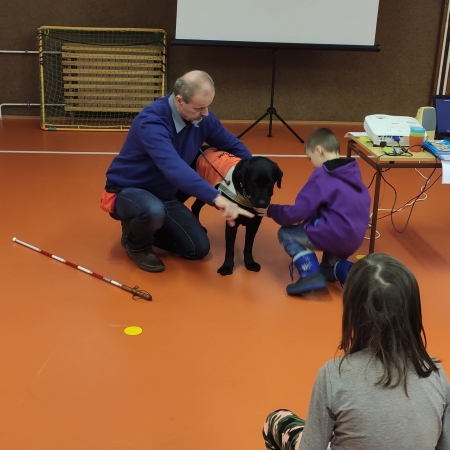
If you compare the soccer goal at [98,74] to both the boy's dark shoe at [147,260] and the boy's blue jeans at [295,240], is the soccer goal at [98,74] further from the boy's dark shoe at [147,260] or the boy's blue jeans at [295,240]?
the boy's blue jeans at [295,240]

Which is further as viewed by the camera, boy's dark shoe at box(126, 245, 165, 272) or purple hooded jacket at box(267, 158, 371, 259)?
boy's dark shoe at box(126, 245, 165, 272)

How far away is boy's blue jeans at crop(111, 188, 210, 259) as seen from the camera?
9.90 ft

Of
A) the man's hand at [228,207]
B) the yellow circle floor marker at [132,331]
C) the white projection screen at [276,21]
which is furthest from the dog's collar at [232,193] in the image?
the white projection screen at [276,21]

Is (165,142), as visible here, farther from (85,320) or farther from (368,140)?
(368,140)

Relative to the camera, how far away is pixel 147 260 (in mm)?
3115

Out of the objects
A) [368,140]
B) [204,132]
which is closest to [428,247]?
[368,140]

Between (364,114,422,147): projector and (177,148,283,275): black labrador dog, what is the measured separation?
65 centimetres

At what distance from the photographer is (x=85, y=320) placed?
261 cm

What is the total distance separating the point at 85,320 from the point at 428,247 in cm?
197

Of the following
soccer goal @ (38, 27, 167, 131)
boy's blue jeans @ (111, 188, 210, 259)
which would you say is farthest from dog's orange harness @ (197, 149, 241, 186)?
soccer goal @ (38, 27, 167, 131)

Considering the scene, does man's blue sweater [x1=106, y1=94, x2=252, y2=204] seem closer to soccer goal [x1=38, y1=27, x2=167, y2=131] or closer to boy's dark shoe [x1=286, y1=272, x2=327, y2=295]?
boy's dark shoe [x1=286, y1=272, x2=327, y2=295]

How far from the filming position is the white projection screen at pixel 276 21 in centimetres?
591

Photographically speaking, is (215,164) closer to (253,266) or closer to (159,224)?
(159,224)

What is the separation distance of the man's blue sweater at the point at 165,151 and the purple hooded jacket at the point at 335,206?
16.9 inches
